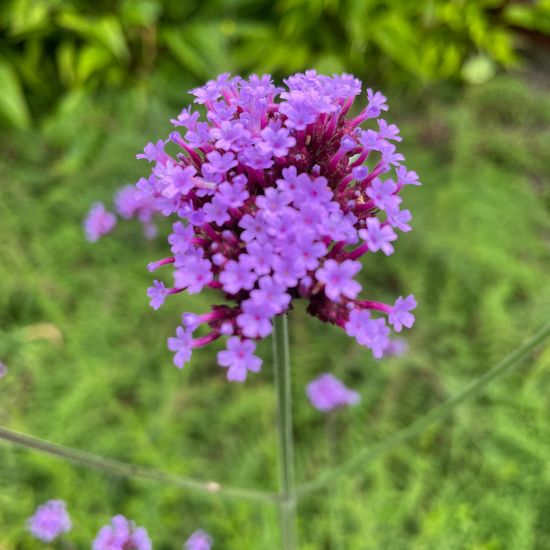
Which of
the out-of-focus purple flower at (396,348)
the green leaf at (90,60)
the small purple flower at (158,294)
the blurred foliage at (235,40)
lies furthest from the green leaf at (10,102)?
the small purple flower at (158,294)

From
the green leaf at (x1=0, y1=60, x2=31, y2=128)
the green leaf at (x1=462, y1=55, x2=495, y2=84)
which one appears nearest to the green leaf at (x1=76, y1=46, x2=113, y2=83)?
the green leaf at (x1=0, y1=60, x2=31, y2=128)

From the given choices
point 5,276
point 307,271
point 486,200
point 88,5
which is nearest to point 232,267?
point 307,271

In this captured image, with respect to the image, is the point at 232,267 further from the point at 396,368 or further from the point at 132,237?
the point at 132,237

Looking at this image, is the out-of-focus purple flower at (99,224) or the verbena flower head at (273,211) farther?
the out-of-focus purple flower at (99,224)

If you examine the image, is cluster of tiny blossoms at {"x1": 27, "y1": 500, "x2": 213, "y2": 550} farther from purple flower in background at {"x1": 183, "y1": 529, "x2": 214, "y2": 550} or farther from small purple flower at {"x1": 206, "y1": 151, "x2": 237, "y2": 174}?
small purple flower at {"x1": 206, "y1": 151, "x2": 237, "y2": 174}

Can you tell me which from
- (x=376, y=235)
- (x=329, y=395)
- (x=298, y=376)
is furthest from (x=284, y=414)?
(x=298, y=376)

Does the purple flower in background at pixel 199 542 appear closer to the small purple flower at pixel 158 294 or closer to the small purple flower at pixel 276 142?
the small purple flower at pixel 158 294

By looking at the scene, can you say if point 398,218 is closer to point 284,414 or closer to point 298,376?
point 284,414
